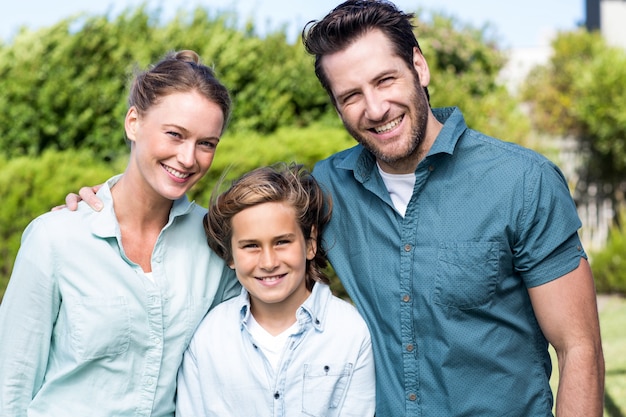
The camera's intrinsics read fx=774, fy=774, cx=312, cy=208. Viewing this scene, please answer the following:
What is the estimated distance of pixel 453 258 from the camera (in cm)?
243

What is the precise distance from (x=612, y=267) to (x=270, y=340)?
280 inches

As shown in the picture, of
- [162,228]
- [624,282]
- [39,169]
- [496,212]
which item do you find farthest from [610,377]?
[39,169]

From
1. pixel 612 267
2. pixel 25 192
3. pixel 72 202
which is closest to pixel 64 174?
pixel 25 192

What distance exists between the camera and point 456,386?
95.2 inches

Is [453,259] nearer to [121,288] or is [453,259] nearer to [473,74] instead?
[121,288]

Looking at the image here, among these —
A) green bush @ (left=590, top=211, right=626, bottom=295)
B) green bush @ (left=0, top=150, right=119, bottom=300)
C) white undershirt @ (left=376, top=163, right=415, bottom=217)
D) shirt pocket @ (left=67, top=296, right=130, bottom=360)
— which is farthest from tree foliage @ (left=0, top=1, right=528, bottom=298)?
shirt pocket @ (left=67, top=296, right=130, bottom=360)

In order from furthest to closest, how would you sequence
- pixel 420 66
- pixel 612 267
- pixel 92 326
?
pixel 612 267, pixel 420 66, pixel 92 326

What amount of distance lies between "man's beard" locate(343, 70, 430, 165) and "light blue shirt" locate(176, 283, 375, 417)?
554mm

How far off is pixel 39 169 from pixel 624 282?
6.26 m

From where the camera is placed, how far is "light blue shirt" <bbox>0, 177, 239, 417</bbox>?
2.40 meters

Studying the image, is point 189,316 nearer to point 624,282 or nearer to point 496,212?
point 496,212

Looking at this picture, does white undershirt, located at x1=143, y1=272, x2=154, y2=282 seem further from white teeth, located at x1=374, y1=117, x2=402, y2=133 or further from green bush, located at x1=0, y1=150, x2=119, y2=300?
green bush, located at x1=0, y1=150, x2=119, y2=300

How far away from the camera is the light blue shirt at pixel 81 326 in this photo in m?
2.40

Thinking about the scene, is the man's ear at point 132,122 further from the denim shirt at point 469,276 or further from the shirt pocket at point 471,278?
the shirt pocket at point 471,278
